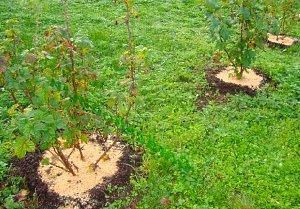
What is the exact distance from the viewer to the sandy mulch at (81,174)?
4918 millimetres

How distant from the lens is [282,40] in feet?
26.9

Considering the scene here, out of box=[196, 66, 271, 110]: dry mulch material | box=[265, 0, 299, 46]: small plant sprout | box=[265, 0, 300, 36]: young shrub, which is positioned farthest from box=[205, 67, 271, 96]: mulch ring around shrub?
box=[265, 0, 299, 46]: small plant sprout

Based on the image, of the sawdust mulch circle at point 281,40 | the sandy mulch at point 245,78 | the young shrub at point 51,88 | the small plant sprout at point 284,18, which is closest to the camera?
the young shrub at point 51,88

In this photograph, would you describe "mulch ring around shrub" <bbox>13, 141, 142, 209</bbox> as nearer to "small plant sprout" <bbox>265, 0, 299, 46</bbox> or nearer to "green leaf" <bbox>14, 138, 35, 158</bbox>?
"green leaf" <bbox>14, 138, 35, 158</bbox>

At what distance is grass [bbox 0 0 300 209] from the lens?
4859 millimetres

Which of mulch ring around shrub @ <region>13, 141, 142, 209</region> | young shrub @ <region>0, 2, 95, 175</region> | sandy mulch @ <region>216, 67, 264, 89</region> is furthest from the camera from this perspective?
sandy mulch @ <region>216, 67, 264, 89</region>

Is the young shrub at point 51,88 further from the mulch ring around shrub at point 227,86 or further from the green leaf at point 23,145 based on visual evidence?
the mulch ring around shrub at point 227,86

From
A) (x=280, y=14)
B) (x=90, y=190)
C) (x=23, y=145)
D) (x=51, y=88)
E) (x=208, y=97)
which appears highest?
(x=51, y=88)

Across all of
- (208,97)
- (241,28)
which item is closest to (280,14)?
(241,28)

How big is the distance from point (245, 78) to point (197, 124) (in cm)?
148

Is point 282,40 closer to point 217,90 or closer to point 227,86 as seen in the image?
point 227,86

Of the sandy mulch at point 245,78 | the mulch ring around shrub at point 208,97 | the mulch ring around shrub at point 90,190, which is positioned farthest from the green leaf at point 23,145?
the sandy mulch at point 245,78

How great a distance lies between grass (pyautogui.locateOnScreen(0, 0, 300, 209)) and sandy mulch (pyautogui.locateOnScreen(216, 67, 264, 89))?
214 millimetres

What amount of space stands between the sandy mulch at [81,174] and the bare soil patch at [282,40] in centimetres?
410
